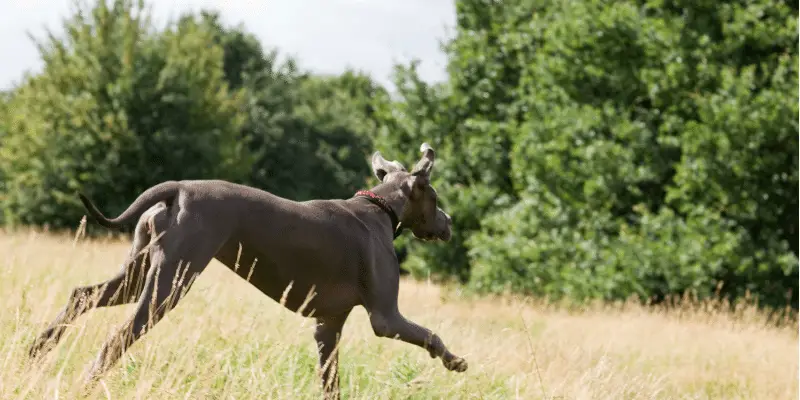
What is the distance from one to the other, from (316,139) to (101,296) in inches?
1400

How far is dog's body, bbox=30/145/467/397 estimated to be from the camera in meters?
3.96

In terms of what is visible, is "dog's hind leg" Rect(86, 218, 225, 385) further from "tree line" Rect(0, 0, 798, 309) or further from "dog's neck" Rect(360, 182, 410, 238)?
"tree line" Rect(0, 0, 798, 309)

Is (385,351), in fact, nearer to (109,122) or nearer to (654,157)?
(654,157)

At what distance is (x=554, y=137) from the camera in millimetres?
15328

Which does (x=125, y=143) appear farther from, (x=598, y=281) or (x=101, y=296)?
(x=101, y=296)

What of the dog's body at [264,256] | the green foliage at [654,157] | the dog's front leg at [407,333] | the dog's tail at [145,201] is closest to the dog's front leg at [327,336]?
the dog's body at [264,256]

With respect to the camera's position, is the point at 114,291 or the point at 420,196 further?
the point at 420,196

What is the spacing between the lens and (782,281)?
13836 mm

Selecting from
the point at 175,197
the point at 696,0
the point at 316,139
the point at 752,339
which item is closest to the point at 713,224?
the point at 752,339

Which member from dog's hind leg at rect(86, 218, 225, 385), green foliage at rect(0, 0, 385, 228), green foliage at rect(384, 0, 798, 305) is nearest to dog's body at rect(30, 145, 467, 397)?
dog's hind leg at rect(86, 218, 225, 385)

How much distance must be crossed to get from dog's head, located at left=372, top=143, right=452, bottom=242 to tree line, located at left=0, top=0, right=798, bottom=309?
8.91 meters

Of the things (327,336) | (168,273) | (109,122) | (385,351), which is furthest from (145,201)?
(109,122)

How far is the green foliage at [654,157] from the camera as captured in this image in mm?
12992

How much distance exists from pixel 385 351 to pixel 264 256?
2.65m
